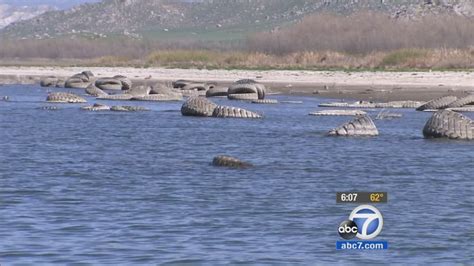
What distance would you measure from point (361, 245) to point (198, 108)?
24.0 meters

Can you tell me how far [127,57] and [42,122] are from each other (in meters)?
65.6

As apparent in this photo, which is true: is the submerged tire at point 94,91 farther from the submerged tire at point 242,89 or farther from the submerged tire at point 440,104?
the submerged tire at point 440,104

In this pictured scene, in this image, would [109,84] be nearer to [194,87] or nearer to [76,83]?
[76,83]

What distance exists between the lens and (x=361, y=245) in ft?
43.0

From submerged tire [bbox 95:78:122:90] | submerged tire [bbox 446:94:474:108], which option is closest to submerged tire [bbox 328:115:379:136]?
submerged tire [bbox 446:94:474:108]

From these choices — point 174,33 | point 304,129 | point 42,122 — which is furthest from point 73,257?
point 174,33

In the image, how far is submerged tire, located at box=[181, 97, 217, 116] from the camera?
36469mm

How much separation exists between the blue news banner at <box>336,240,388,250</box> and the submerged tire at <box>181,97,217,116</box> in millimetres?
22326

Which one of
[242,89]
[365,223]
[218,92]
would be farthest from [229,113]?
[365,223]

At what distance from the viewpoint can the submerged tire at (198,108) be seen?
120 ft

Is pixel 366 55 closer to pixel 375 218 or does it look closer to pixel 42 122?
pixel 42 122

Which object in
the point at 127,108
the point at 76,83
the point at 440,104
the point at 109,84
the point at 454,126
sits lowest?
the point at 76,83

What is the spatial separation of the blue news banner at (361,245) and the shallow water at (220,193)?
102 millimetres

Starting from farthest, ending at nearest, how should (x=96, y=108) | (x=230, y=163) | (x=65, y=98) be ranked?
(x=65, y=98) → (x=96, y=108) → (x=230, y=163)
